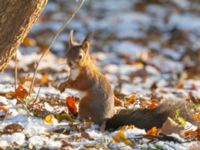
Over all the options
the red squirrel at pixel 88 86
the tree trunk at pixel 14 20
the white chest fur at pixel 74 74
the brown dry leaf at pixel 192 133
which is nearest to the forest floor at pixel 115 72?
the brown dry leaf at pixel 192 133

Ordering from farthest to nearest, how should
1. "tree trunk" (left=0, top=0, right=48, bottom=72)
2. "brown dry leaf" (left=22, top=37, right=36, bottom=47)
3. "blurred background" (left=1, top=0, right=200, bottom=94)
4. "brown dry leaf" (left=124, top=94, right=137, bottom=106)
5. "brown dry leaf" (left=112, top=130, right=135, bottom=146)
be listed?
1. "brown dry leaf" (left=22, top=37, right=36, bottom=47)
2. "blurred background" (left=1, top=0, right=200, bottom=94)
3. "brown dry leaf" (left=124, top=94, right=137, bottom=106)
4. "tree trunk" (left=0, top=0, right=48, bottom=72)
5. "brown dry leaf" (left=112, top=130, right=135, bottom=146)

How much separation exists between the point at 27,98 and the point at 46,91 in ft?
2.92

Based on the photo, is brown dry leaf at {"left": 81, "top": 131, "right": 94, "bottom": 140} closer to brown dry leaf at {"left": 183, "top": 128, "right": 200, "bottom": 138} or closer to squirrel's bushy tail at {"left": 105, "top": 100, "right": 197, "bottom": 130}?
squirrel's bushy tail at {"left": 105, "top": 100, "right": 197, "bottom": 130}

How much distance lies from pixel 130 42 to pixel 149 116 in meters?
6.18

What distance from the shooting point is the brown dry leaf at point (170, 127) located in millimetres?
4499

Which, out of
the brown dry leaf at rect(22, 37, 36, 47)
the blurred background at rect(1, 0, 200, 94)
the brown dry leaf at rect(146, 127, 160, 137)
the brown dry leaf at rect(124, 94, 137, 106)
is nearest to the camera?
the brown dry leaf at rect(146, 127, 160, 137)

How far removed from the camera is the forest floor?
14.5ft

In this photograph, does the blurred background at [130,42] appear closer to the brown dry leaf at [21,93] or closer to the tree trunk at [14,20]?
the brown dry leaf at [21,93]

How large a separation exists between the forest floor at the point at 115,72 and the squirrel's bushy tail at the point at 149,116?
0.12 metres

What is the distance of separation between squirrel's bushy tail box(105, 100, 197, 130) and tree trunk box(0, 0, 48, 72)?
887mm

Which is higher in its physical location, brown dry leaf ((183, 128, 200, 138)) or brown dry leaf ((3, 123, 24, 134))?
brown dry leaf ((3, 123, 24, 134))

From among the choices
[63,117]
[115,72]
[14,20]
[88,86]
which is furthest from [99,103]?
[115,72]

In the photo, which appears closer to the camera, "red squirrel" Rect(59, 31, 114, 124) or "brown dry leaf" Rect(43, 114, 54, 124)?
"brown dry leaf" Rect(43, 114, 54, 124)

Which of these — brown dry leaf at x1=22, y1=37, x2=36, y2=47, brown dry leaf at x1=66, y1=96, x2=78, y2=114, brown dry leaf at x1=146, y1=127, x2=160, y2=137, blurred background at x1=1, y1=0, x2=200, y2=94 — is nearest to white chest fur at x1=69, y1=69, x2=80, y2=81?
brown dry leaf at x1=66, y1=96, x2=78, y2=114
